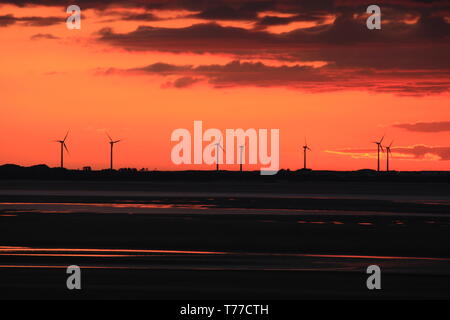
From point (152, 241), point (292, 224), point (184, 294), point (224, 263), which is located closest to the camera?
point (184, 294)

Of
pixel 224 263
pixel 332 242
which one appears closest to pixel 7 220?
pixel 332 242

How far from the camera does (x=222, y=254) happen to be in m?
41.6

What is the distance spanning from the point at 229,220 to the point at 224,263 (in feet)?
84.1

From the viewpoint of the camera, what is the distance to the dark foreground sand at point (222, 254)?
30.6 m

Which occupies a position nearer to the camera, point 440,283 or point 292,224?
point 440,283

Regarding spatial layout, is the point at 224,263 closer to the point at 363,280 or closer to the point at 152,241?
the point at 363,280

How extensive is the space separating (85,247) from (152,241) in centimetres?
434

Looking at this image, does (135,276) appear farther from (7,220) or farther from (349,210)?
(349,210)

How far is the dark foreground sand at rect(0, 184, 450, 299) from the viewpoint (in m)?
30.6

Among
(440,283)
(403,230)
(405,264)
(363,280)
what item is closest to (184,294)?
(363,280)

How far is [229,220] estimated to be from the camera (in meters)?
63.4

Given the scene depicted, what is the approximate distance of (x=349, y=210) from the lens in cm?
7981

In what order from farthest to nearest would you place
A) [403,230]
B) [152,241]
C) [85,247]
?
[403,230] → [152,241] → [85,247]

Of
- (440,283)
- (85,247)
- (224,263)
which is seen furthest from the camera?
(85,247)
